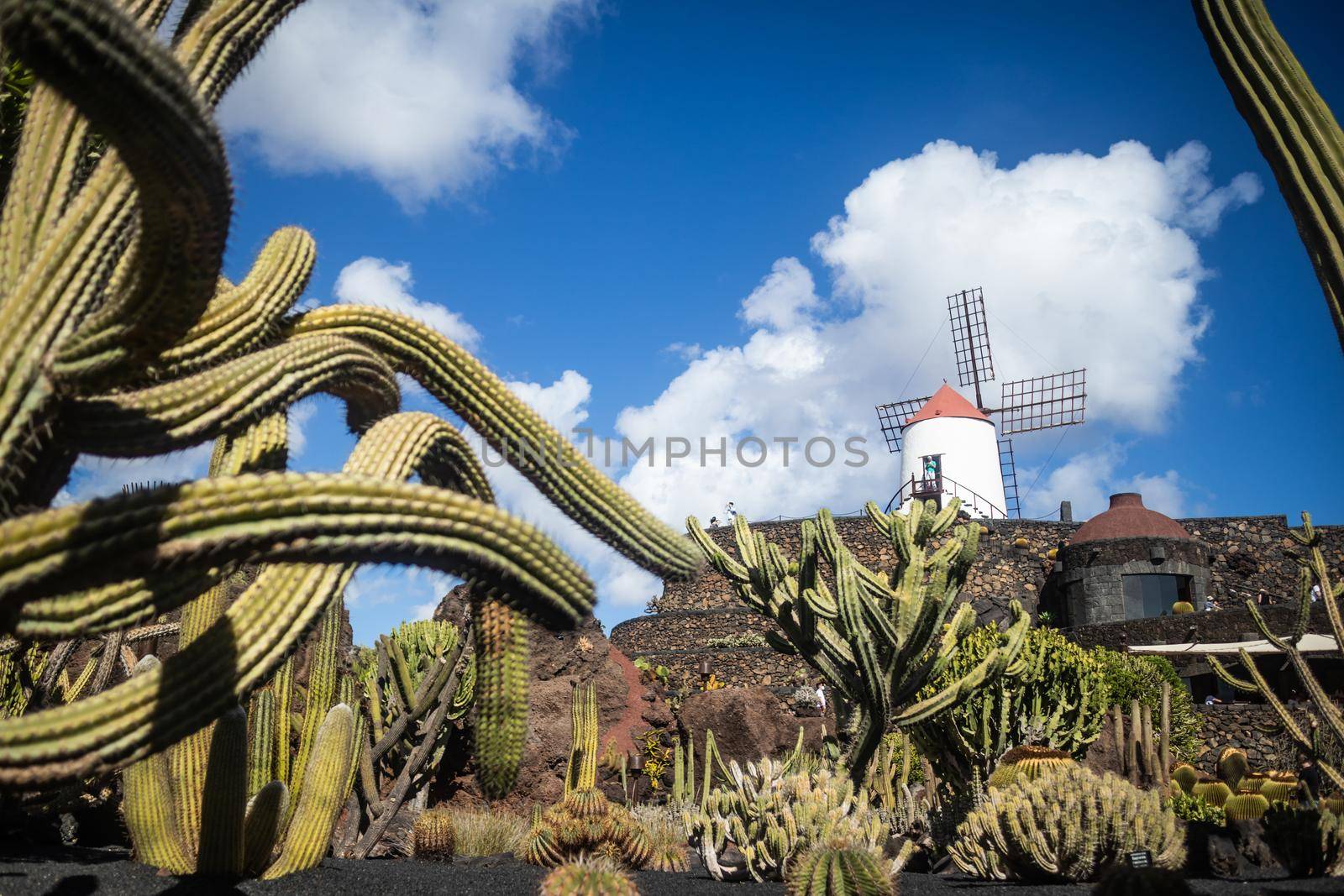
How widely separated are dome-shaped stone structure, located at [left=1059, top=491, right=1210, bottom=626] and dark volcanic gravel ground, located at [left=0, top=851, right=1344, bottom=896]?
19173 mm

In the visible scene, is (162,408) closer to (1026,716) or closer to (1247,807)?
(1026,716)

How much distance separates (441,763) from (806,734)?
725 cm

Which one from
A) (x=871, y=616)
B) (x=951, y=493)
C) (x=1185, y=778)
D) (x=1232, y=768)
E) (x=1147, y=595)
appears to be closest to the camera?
(x=871, y=616)

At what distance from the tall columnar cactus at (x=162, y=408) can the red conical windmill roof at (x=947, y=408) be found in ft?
122

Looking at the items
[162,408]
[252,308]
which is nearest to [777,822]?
[252,308]

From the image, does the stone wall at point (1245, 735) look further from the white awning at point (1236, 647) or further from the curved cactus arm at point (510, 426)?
the curved cactus arm at point (510, 426)

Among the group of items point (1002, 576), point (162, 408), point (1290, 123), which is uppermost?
point (1002, 576)

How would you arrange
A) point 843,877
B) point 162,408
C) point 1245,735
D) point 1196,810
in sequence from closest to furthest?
1. point 162,408
2. point 843,877
3. point 1196,810
4. point 1245,735

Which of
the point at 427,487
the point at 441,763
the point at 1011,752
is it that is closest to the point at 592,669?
the point at 441,763

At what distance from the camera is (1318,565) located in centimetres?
953

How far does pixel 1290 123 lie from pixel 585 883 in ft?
15.7

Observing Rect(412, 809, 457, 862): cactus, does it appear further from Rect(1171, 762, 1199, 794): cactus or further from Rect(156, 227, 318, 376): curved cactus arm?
Rect(1171, 762, 1199, 794): cactus

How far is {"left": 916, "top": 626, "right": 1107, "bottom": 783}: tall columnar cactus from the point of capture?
11.1 m

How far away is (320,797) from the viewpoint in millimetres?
6289
